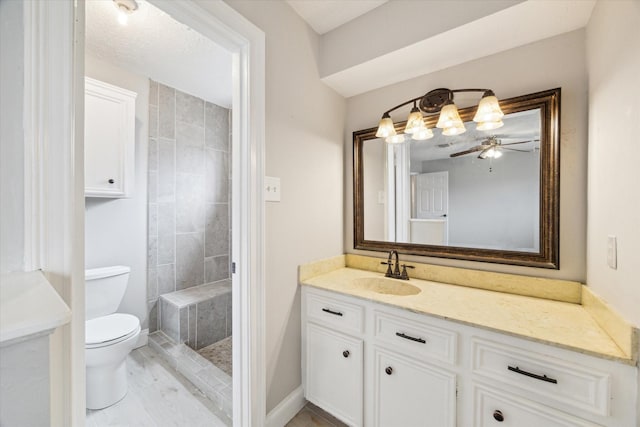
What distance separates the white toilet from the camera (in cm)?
155

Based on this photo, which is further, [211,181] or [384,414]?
[211,181]

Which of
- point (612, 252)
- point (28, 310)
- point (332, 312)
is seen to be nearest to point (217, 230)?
point (332, 312)

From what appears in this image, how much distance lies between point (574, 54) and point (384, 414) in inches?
78.6

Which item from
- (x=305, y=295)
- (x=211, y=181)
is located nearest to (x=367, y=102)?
(x=305, y=295)

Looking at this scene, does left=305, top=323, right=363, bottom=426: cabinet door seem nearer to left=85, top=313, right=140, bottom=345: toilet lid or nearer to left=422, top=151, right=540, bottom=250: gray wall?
left=422, top=151, right=540, bottom=250: gray wall

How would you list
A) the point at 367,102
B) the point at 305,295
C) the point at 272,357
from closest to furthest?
the point at 272,357
the point at 305,295
the point at 367,102

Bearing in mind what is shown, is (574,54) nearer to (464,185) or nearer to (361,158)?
(464,185)

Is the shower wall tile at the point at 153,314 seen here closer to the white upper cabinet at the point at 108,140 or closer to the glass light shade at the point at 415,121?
the white upper cabinet at the point at 108,140

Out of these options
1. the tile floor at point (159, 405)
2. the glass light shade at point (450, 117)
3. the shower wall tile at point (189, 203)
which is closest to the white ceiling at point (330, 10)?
the glass light shade at point (450, 117)

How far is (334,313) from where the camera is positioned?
1.42 metres

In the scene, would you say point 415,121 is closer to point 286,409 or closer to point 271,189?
point 271,189

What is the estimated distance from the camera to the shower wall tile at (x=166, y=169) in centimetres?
236

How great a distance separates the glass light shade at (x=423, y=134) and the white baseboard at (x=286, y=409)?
1.76 m

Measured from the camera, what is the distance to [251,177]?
1252mm
